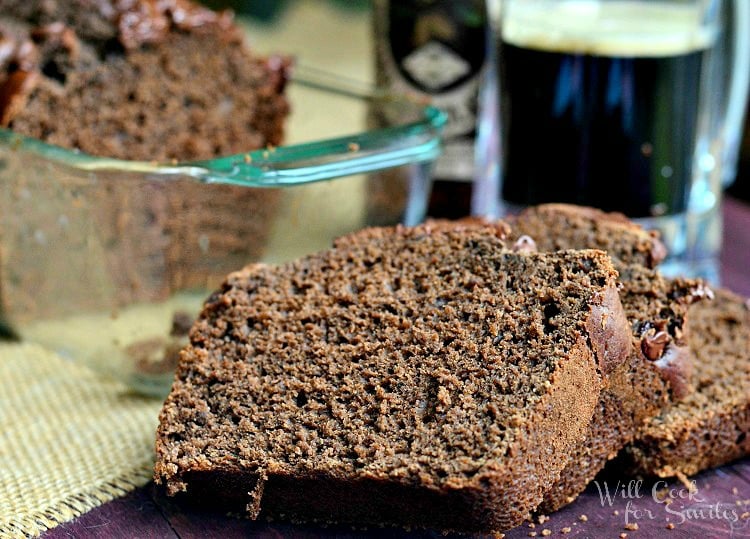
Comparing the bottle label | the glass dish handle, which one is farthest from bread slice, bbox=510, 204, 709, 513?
the bottle label

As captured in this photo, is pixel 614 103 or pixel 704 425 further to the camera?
pixel 614 103

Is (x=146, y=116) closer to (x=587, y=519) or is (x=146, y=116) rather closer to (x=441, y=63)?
(x=441, y=63)

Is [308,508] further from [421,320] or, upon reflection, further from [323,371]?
[421,320]

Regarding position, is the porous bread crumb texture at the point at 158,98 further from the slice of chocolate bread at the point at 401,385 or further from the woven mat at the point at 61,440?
the slice of chocolate bread at the point at 401,385

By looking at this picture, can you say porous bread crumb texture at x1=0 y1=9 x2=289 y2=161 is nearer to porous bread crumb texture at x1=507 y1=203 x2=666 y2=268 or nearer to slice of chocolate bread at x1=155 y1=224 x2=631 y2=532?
slice of chocolate bread at x1=155 y1=224 x2=631 y2=532

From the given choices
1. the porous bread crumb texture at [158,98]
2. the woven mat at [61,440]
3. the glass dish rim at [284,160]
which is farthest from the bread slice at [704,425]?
the porous bread crumb texture at [158,98]

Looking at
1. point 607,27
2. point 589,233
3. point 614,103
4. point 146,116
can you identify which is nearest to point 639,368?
point 589,233
